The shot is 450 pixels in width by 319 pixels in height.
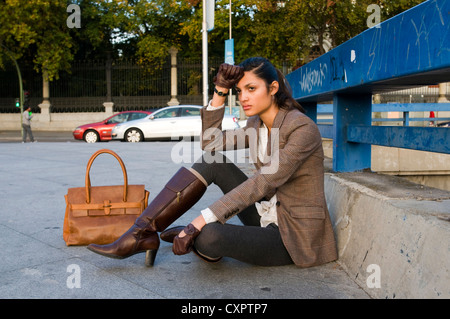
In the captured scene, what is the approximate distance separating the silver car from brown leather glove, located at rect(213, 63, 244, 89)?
1395 centimetres

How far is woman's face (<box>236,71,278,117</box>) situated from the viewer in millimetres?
2799

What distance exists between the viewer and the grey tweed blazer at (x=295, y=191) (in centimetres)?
260

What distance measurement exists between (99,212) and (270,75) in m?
1.41

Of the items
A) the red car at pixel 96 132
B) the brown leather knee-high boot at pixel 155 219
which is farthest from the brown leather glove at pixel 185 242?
the red car at pixel 96 132

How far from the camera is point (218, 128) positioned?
3.28 meters

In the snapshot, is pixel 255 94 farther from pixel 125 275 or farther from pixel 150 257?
pixel 125 275

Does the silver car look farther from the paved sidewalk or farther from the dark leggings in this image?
the dark leggings

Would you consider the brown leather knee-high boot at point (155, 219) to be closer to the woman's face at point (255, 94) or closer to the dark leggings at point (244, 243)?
the dark leggings at point (244, 243)

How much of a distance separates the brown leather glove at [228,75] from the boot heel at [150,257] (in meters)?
1.05

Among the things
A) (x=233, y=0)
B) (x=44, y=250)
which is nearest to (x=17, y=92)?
(x=233, y=0)

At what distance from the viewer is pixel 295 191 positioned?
8.90 ft

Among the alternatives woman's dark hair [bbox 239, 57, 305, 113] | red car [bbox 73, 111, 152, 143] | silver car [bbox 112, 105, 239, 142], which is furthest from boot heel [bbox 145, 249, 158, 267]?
red car [bbox 73, 111, 152, 143]

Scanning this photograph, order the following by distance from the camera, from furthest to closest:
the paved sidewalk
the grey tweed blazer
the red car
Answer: the red car
the grey tweed blazer
the paved sidewalk
